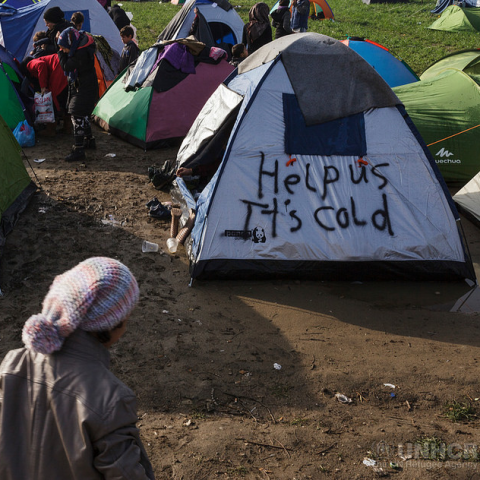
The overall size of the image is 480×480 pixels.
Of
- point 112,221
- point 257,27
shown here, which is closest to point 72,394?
point 112,221

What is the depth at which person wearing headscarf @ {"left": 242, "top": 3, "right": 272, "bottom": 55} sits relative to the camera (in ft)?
33.8

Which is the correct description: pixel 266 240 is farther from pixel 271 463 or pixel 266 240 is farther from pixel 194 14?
pixel 194 14

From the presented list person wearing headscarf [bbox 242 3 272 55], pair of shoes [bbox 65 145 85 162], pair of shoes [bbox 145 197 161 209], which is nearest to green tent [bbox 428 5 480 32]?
person wearing headscarf [bbox 242 3 272 55]

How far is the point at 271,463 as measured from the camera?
338cm

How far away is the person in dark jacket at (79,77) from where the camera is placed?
25.4 ft

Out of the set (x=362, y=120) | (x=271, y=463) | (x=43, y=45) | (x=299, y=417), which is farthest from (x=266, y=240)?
(x=43, y=45)

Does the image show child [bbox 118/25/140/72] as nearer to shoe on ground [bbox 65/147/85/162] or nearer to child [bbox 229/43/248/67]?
child [bbox 229/43/248/67]

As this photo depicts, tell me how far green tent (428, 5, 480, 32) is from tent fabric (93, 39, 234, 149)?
41.4ft

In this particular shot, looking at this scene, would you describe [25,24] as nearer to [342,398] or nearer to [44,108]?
[44,108]

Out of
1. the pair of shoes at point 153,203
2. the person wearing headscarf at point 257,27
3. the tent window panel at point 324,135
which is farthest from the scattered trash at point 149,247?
the person wearing headscarf at point 257,27

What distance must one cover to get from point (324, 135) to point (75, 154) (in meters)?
4.57

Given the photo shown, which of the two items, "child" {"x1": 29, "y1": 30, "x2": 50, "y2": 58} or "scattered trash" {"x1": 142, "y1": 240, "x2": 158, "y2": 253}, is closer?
"scattered trash" {"x1": 142, "y1": 240, "x2": 158, "y2": 253}

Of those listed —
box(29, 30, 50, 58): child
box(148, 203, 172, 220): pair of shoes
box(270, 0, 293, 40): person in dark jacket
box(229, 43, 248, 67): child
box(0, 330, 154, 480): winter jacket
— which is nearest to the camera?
box(0, 330, 154, 480): winter jacket

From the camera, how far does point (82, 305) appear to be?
182cm
